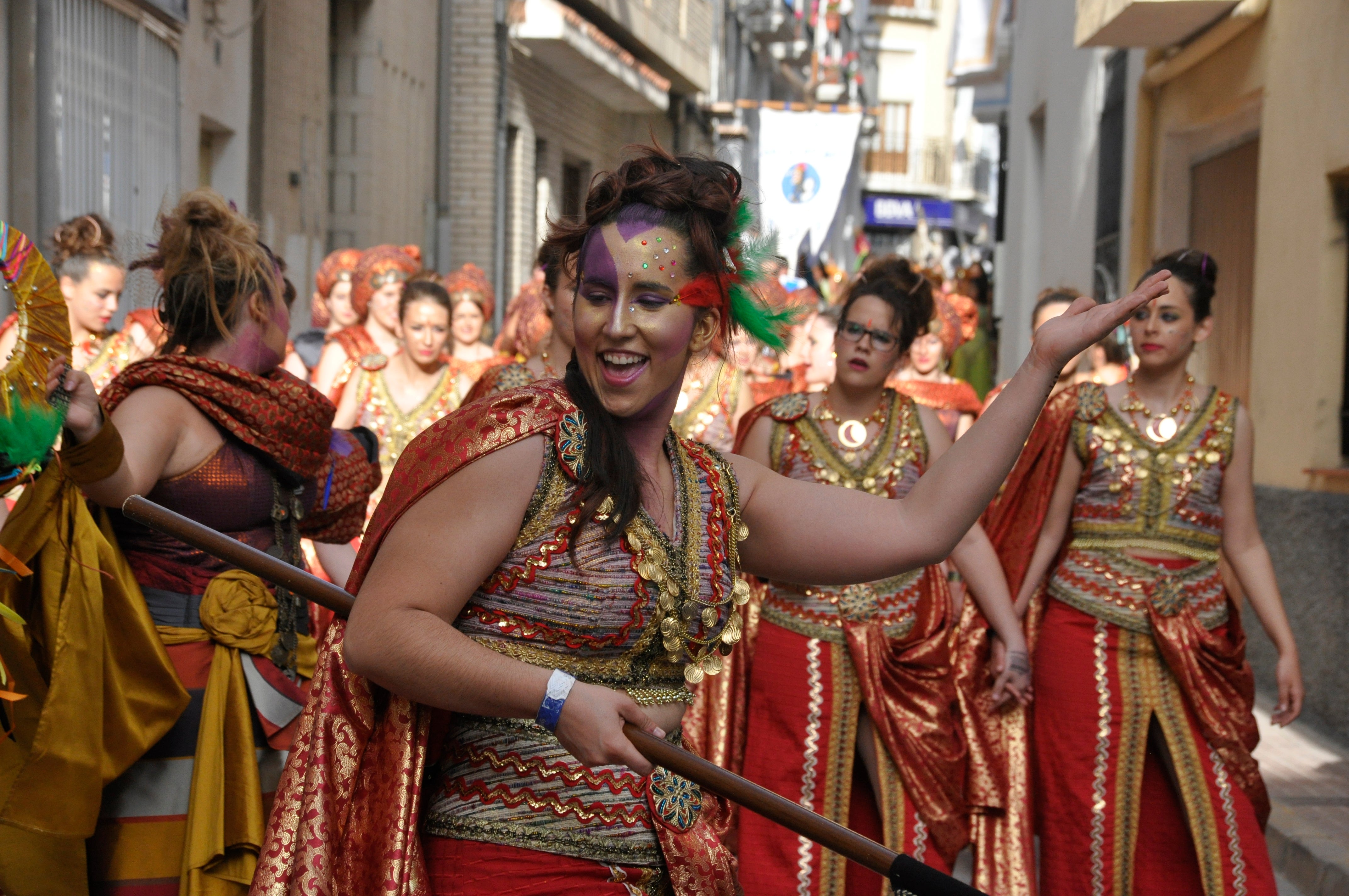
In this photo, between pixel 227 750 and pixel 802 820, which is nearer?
pixel 802 820

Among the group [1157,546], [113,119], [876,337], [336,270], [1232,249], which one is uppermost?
[113,119]

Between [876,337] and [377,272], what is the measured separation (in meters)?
4.80

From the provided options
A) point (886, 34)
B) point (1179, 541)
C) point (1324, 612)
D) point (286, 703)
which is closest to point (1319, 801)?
point (1324, 612)

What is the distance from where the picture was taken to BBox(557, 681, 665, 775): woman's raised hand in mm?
2174

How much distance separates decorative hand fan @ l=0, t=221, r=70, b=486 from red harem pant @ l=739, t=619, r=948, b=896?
7.85ft

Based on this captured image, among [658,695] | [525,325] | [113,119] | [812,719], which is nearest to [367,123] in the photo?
[113,119]

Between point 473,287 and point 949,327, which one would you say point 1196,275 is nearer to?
point 949,327

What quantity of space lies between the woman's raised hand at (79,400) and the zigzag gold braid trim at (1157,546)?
2.99 meters

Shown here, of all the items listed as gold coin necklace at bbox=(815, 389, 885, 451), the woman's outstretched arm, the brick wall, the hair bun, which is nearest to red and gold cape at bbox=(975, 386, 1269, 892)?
gold coin necklace at bbox=(815, 389, 885, 451)

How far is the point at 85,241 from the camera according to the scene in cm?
707

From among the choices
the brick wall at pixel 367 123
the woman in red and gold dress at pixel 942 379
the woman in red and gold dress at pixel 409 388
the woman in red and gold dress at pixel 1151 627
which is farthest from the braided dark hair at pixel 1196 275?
the brick wall at pixel 367 123

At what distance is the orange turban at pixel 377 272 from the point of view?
9117mm

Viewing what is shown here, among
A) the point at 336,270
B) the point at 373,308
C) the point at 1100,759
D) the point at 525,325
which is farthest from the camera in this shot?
the point at 336,270

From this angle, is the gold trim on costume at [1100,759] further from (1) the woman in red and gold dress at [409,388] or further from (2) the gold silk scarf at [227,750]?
(1) the woman in red and gold dress at [409,388]
